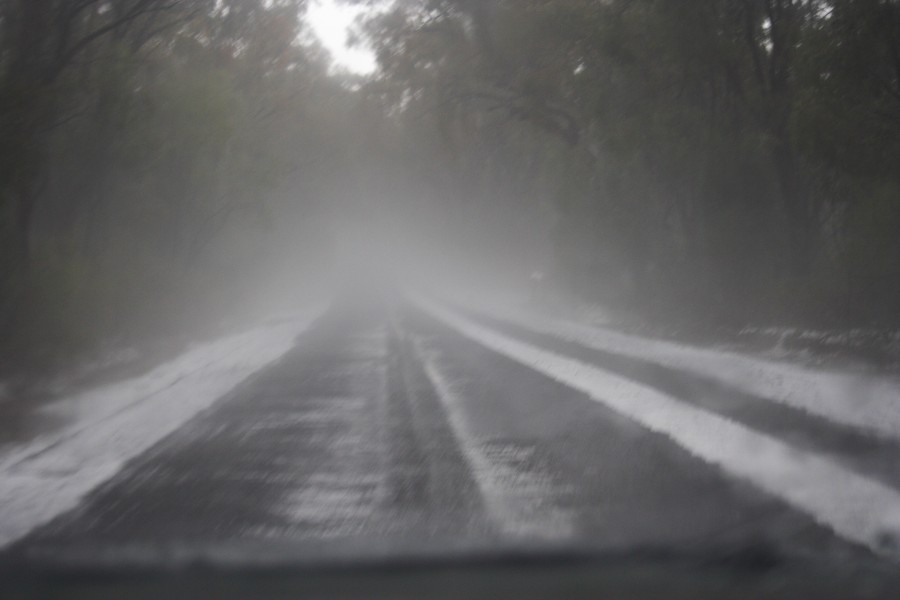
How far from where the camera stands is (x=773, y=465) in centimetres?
760

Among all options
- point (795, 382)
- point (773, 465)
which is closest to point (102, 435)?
point (773, 465)

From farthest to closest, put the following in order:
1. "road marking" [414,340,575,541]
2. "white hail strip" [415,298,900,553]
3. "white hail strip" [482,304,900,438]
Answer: "white hail strip" [482,304,900,438], "road marking" [414,340,575,541], "white hail strip" [415,298,900,553]

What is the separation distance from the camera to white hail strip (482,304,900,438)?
952 cm

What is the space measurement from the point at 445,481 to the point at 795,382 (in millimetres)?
5906

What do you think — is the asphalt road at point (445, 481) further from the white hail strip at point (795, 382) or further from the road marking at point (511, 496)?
the white hail strip at point (795, 382)

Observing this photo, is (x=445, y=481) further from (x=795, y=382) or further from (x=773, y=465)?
(x=795, y=382)

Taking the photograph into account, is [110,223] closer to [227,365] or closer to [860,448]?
[227,365]

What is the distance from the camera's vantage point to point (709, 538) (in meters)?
5.82

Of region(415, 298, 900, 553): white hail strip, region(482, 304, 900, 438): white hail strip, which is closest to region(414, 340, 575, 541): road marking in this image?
region(415, 298, 900, 553): white hail strip

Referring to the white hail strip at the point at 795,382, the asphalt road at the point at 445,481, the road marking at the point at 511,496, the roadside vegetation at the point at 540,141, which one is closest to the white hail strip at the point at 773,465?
the asphalt road at the point at 445,481

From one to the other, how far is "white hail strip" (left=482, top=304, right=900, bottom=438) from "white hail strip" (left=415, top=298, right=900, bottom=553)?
101cm

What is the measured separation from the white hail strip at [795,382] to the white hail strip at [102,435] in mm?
6143

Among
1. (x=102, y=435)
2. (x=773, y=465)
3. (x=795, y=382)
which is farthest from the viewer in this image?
(x=795, y=382)

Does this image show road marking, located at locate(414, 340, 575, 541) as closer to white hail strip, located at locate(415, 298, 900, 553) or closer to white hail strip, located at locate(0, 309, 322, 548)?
white hail strip, located at locate(415, 298, 900, 553)
